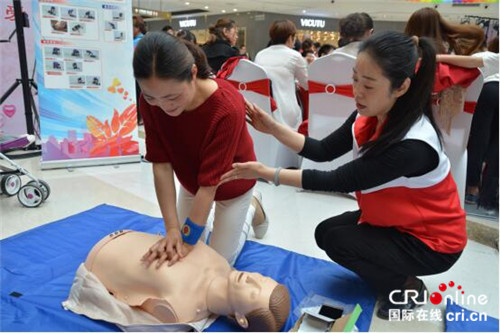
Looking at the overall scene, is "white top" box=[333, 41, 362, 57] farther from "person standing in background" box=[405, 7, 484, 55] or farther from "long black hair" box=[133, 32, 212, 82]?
"long black hair" box=[133, 32, 212, 82]

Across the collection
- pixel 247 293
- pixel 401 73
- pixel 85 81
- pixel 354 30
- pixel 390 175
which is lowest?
pixel 247 293

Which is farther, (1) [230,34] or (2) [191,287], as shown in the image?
(1) [230,34]

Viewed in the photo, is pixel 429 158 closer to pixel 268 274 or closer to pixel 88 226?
pixel 268 274

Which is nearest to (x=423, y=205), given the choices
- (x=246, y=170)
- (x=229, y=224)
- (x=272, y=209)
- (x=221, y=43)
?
(x=246, y=170)

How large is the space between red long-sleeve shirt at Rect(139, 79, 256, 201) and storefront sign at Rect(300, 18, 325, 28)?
14470 mm

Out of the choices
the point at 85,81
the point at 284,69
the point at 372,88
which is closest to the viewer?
the point at 372,88

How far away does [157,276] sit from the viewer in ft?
4.95

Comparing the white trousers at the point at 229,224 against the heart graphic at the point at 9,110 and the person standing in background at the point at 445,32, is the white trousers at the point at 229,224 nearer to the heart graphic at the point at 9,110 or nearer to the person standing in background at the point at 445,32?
the person standing in background at the point at 445,32

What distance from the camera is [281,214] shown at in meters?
2.80

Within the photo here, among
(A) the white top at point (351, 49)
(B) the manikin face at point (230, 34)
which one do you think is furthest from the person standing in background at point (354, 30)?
(B) the manikin face at point (230, 34)

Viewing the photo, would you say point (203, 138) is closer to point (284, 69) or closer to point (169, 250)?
point (169, 250)

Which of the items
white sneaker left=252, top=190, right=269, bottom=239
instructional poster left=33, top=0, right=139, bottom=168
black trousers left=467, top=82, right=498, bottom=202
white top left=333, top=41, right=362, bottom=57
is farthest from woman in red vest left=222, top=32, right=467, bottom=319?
instructional poster left=33, top=0, right=139, bottom=168

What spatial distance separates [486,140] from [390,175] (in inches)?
73.3

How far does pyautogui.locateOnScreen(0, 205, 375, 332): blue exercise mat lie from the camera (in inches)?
63.4
